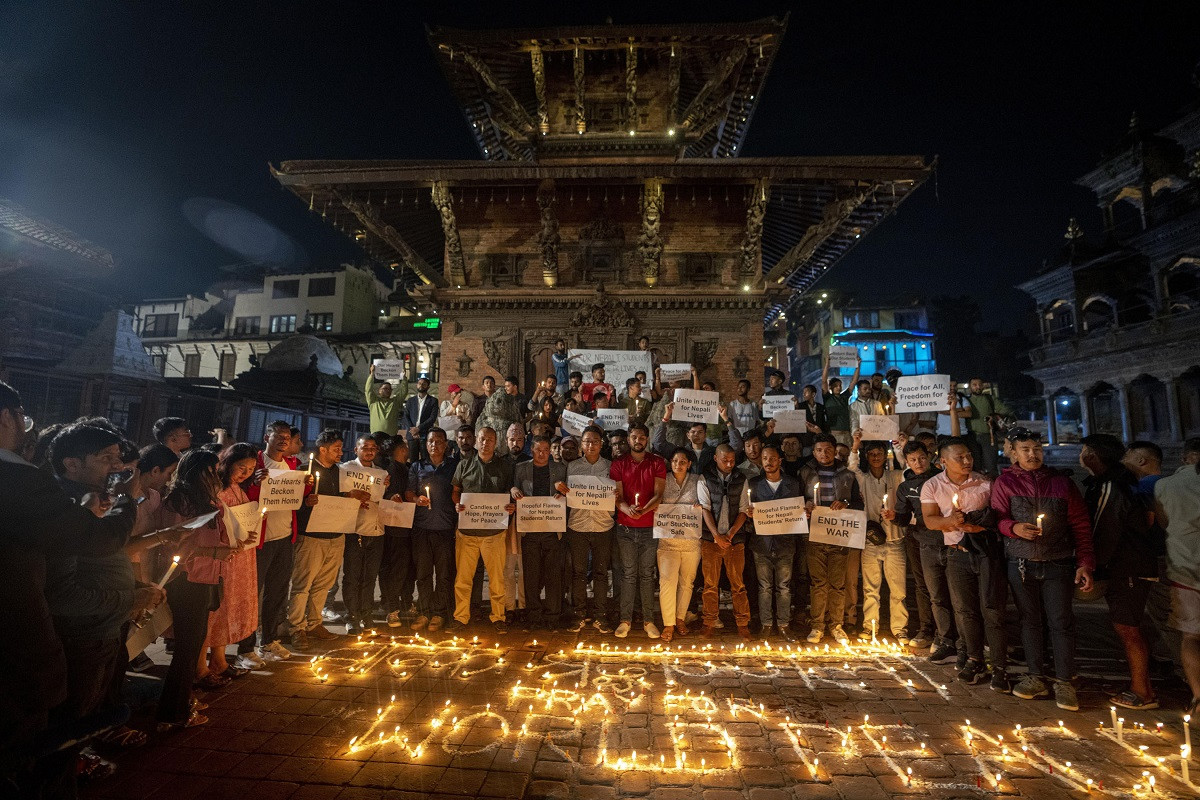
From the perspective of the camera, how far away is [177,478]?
14.2ft

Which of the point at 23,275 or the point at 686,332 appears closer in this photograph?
the point at 686,332

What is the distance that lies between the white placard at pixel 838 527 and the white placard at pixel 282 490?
5.49 m

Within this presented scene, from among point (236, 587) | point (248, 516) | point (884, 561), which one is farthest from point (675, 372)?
point (236, 587)

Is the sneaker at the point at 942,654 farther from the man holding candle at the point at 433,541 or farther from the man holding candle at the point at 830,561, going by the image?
the man holding candle at the point at 433,541

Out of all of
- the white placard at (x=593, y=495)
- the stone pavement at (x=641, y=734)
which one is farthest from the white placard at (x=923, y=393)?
the white placard at (x=593, y=495)

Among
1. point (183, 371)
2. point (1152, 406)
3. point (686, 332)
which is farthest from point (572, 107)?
point (183, 371)

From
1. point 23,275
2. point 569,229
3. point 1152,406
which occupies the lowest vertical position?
point 1152,406

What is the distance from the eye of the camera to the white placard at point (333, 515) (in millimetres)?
6152

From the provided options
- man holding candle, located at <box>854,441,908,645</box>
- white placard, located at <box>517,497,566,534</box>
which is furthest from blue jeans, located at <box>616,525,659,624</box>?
man holding candle, located at <box>854,441,908,645</box>

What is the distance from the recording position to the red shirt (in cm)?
652

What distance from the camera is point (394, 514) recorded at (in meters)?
6.57

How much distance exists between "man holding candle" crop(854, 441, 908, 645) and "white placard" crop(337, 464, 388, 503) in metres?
6.19

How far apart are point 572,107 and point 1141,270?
37182mm

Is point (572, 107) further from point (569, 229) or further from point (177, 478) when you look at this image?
point (177, 478)
